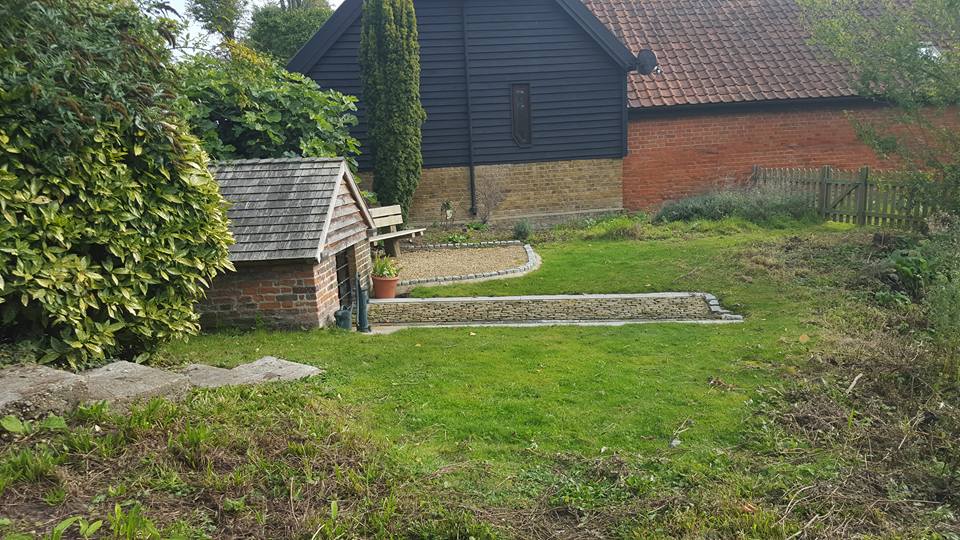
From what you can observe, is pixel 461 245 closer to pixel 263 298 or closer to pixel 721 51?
pixel 263 298

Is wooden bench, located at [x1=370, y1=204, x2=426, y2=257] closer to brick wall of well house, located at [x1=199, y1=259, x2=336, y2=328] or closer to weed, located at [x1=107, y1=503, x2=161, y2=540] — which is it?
brick wall of well house, located at [x1=199, y1=259, x2=336, y2=328]

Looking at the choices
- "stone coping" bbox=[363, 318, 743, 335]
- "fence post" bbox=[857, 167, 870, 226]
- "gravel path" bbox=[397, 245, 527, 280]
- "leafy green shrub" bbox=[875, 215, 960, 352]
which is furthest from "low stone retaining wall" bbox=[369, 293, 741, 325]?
"fence post" bbox=[857, 167, 870, 226]

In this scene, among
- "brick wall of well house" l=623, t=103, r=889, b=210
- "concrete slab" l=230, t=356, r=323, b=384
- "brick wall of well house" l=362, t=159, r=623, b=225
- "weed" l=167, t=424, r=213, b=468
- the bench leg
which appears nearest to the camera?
"weed" l=167, t=424, r=213, b=468

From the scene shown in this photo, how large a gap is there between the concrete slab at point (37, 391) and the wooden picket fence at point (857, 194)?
41.6ft

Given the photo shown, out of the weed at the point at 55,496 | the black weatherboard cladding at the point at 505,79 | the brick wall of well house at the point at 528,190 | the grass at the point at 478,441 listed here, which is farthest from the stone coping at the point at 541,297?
the black weatherboard cladding at the point at 505,79

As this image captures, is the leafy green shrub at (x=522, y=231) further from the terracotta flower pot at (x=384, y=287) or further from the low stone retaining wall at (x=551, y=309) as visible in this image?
the low stone retaining wall at (x=551, y=309)

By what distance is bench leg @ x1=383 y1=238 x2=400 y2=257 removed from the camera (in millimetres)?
13516

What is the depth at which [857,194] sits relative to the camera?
14.7 metres

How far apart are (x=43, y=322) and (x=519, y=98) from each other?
561 inches

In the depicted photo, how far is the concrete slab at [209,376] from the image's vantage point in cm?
525

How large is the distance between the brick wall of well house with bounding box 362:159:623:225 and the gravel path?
317 cm

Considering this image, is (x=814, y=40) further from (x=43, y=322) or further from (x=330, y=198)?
(x=43, y=322)

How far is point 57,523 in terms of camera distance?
3014 mm

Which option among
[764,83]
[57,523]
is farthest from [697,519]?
[764,83]
